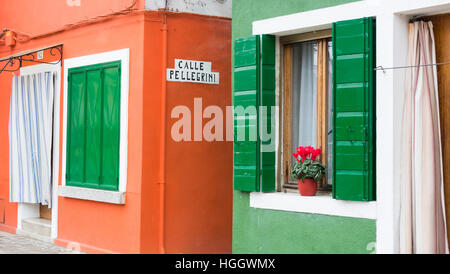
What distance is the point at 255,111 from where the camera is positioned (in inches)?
265

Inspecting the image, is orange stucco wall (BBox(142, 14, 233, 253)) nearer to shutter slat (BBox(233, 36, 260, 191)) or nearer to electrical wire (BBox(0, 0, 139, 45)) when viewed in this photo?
electrical wire (BBox(0, 0, 139, 45))

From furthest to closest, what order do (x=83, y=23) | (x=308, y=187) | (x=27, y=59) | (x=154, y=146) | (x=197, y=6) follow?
(x=27, y=59), (x=83, y=23), (x=197, y=6), (x=154, y=146), (x=308, y=187)

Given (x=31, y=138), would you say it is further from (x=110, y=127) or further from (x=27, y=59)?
(x=110, y=127)

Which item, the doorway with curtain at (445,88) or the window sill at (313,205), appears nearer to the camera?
the doorway with curtain at (445,88)

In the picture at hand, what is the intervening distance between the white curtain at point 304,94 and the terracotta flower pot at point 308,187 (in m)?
0.48

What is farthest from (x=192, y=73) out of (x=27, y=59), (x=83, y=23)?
(x=27, y=59)

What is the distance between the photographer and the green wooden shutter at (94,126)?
8.41 metres

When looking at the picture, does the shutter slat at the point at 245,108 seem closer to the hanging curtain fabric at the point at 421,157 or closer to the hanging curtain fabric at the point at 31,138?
the hanging curtain fabric at the point at 421,157

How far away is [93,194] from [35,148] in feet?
6.72

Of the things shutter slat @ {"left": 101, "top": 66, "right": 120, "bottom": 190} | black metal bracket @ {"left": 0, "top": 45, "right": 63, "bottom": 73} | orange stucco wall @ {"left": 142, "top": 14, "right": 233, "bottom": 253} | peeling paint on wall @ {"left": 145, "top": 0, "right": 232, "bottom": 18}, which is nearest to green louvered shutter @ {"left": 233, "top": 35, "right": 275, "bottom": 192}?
orange stucco wall @ {"left": 142, "top": 14, "right": 233, "bottom": 253}

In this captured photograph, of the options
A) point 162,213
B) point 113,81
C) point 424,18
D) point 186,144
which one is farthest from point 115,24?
point 424,18

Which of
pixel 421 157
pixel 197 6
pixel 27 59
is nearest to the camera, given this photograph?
pixel 421 157

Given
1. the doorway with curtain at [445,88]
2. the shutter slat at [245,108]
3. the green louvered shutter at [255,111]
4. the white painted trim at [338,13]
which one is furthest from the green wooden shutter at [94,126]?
the doorway with curtain at [445,88]

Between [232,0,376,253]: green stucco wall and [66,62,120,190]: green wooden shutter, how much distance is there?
2.16 m
